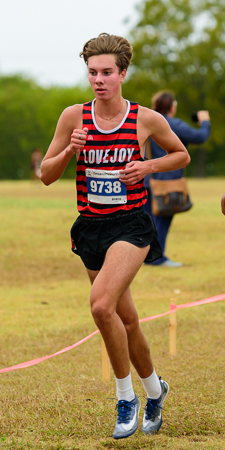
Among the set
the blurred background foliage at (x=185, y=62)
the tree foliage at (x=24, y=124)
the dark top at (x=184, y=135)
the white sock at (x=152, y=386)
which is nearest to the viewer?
the white sock at (x=152, y=386)

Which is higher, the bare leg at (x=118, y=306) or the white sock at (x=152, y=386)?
the bare leg at (x=118, y=306)

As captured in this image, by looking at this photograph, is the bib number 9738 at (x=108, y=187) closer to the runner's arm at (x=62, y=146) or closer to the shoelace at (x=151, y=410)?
the runner's arm at (x=62, y=146)

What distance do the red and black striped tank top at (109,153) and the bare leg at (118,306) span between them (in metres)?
0.25

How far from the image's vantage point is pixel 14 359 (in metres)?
5.72

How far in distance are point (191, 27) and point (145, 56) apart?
4405 mm

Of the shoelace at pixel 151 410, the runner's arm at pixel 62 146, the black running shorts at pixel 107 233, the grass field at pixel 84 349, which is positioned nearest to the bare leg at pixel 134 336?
the shoelace at pixel 151 410

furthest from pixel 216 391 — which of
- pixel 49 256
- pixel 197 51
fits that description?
pixel 197 51

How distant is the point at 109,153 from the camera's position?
3.63 m

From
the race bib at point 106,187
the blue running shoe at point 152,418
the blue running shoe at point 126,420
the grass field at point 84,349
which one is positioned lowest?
the grass field at point 84,349

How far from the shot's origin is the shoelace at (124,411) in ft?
11.4

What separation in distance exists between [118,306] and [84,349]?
2625 millimetres

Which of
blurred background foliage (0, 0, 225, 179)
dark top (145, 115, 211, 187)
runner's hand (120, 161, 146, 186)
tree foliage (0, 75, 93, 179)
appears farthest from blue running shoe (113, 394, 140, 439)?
tree foliage (0, 75, 93, 179)

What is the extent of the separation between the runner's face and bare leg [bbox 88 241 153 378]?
866 mm

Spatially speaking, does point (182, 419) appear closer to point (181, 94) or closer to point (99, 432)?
point (99, 432)
